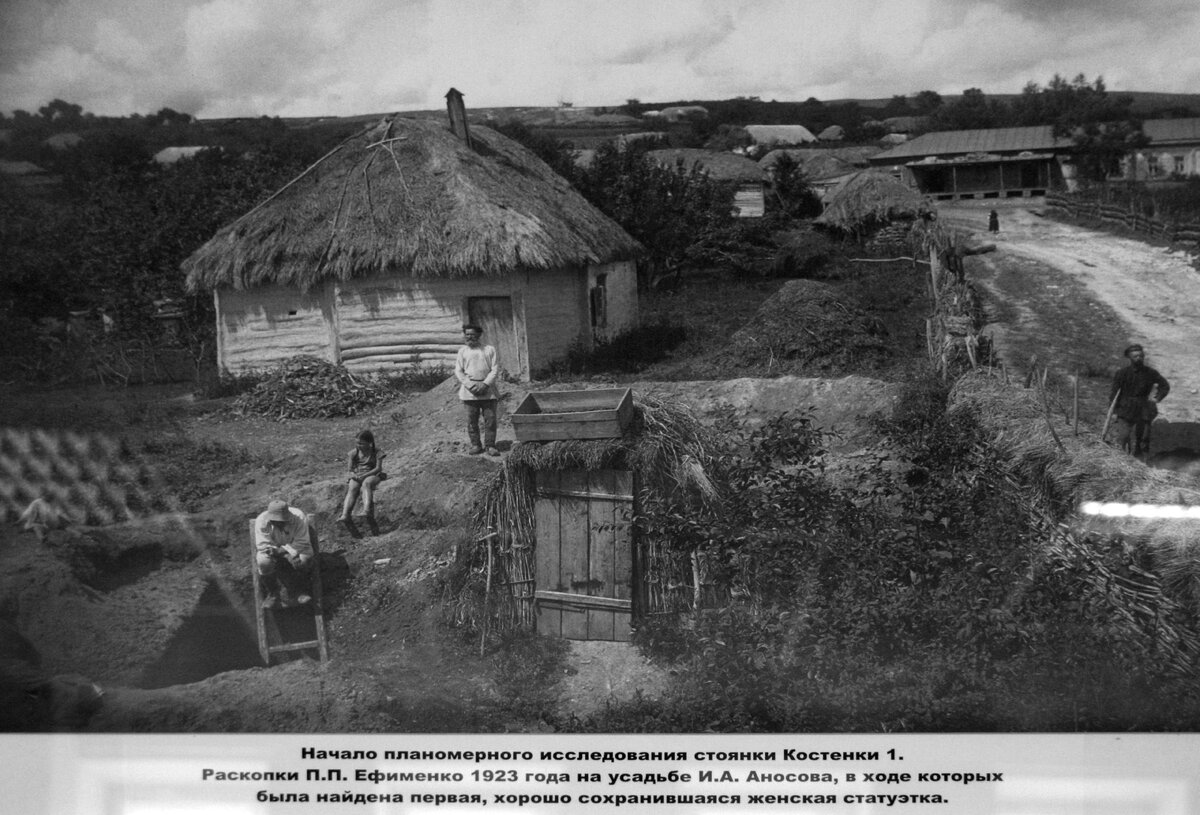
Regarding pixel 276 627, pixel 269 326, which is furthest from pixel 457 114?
pixel 276 627

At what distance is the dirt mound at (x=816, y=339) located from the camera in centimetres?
424

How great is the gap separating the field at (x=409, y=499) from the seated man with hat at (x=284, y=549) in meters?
0.08

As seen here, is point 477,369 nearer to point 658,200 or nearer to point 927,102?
point 658,200

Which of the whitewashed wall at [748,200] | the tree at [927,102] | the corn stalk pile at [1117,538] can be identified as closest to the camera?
the corn stalk pile at [1117,538]

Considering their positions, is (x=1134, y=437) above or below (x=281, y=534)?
above

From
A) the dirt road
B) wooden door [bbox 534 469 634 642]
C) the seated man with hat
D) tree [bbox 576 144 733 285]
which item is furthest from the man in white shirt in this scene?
the dirt road

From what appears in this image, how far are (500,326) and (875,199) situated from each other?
182 cm

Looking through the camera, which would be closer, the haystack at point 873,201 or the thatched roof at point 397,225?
the haystack at point 873,201

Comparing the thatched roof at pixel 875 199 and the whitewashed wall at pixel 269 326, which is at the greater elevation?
the thatched roof at pixel 875 199

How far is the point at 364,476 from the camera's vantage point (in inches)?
149

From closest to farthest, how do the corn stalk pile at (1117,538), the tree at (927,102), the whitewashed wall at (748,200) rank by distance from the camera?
the corn stalk pile at (1117,538) < the tree at (927,102) < the whitewashed wall at (748,200)

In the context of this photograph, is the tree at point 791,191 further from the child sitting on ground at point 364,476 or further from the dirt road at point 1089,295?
the child sitting on ground at point 364,476

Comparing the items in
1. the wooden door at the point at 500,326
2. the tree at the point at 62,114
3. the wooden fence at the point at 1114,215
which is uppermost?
the tree at the point at 62,114

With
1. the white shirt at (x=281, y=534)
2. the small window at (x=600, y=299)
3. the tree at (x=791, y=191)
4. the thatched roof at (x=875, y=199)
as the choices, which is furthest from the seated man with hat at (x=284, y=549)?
the thatched roof at (x=875, y=199)
